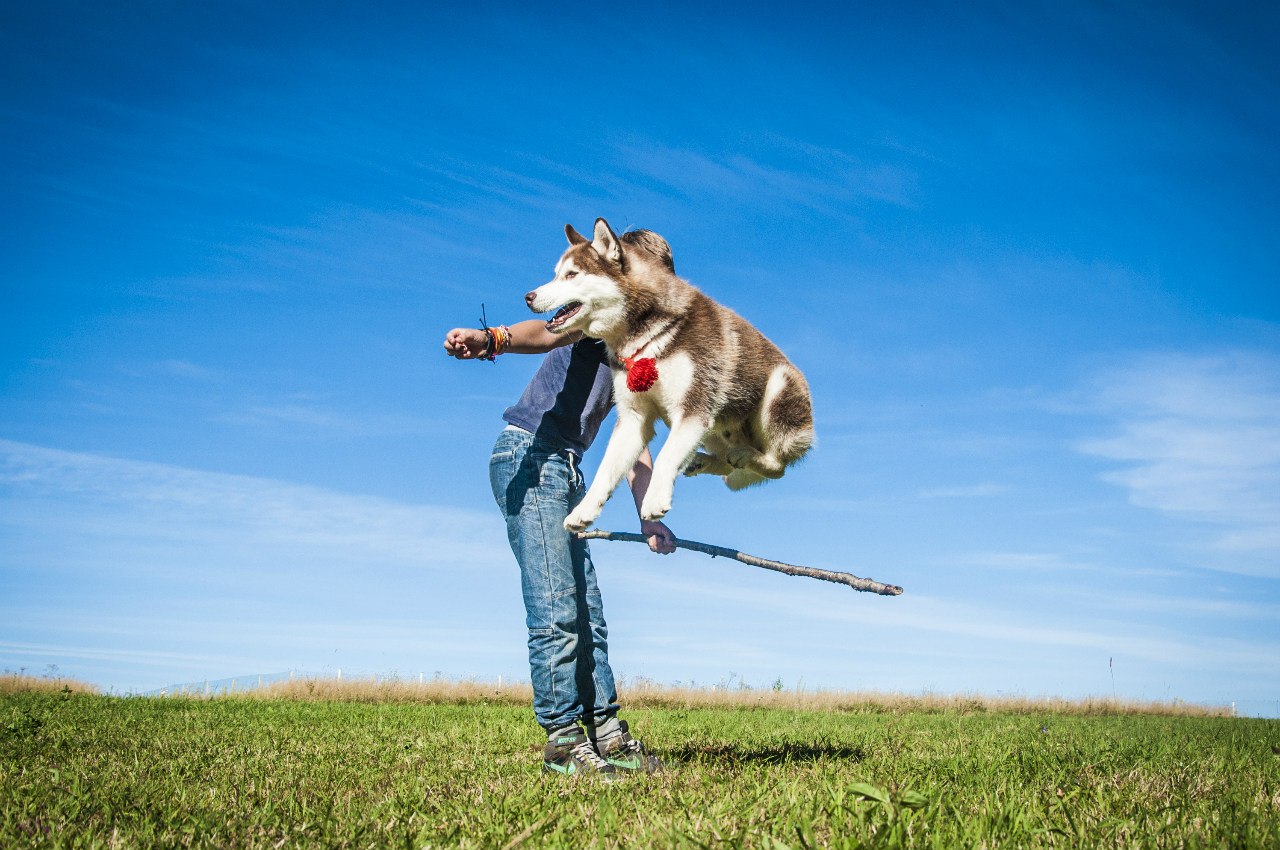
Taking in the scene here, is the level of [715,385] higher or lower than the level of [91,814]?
higher

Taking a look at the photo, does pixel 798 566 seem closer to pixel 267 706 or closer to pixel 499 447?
pixel 499 447

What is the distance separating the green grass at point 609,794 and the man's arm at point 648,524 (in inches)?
48.5

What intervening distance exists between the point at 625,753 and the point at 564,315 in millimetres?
3035

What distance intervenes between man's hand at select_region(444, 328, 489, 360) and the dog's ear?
0.88m

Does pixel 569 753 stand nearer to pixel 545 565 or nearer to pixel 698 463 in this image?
pixel 545 565

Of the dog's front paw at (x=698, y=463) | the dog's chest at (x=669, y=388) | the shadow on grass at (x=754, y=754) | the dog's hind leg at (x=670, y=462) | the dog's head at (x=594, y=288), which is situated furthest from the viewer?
the shadow on grass at (x=754, y=754)

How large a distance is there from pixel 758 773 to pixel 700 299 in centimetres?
286

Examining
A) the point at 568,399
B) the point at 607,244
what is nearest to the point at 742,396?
the point at 607,244

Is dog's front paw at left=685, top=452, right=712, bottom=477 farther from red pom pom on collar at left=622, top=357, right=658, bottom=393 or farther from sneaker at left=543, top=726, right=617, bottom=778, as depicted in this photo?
sneaker at left=543, top=726, right=617, bottom=778

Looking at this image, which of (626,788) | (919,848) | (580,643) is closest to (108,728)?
(580,643)

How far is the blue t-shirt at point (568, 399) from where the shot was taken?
5.52 m

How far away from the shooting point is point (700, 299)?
4.37m

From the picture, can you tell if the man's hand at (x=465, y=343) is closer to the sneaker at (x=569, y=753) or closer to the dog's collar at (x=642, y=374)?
the dog's collar at (x=642, y=374)

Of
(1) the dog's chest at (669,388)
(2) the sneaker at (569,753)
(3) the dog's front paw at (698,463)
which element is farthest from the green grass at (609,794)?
(1) the dog's chest at (669,388)
